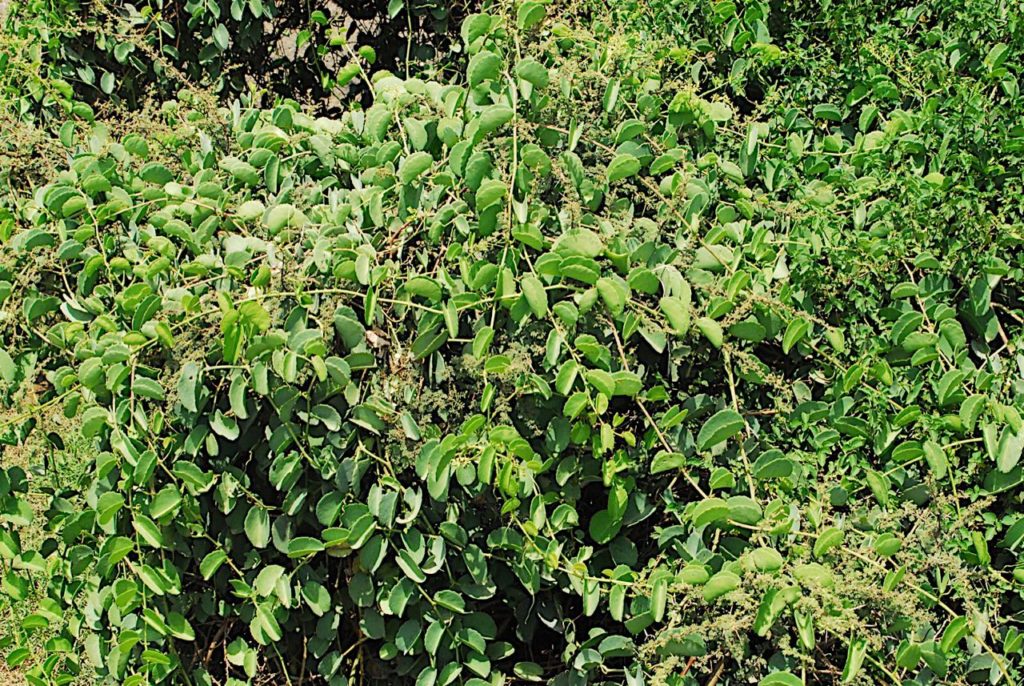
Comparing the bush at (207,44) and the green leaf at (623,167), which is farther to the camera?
the bush at (207,44)

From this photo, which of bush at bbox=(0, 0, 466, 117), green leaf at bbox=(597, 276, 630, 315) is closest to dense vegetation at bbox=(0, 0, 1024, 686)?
green leaf at bbox=(597, 276, 630, 315)

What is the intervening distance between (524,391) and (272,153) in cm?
76

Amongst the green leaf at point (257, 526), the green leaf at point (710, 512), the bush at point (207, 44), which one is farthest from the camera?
the bush at point (207, 44)

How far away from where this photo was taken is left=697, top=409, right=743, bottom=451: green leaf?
2.04 m

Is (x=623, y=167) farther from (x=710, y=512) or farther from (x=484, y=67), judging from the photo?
(x=710, y=512)

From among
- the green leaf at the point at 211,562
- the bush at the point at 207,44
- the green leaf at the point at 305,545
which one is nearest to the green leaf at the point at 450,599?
the green leaf at the point at 305,545

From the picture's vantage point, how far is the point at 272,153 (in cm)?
236

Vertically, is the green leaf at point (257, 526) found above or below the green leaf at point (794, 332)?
below

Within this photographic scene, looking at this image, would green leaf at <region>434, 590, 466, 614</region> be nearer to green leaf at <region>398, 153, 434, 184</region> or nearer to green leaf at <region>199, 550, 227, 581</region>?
green leaf at <region>199, 550, 227, 581</region>

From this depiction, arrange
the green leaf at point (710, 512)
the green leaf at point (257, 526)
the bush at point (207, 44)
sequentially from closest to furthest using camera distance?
the green leaf at point (710, 512) → the green leaf at point (257, 526) → the bush at point (207, 44)

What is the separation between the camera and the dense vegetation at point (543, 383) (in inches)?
79.5

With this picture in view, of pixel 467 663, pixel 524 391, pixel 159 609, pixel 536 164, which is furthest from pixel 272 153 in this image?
pixel 467 663

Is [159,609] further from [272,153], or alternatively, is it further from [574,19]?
[574,19]

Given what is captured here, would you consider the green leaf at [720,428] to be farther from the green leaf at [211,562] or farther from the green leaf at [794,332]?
the green leaf at [211,562]
